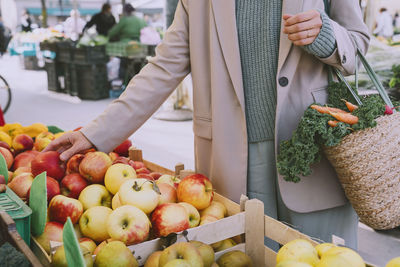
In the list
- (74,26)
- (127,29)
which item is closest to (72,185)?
(127,29)

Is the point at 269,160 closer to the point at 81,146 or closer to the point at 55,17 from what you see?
the point at 81,146

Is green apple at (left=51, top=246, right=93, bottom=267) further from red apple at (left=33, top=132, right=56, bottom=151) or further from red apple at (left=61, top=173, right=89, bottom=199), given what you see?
red apple at (left=33, top=132, right=56, bottom=151)

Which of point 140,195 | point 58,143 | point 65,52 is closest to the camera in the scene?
point 140,195

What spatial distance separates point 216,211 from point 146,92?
55 centimetres

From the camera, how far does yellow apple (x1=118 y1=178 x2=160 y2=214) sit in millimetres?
1189

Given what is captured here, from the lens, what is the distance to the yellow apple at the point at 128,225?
42.3 inches

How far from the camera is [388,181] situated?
114 centimetres

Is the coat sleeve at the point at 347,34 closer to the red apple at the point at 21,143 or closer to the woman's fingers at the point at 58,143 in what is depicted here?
the woman's fingers at the point at 58,143

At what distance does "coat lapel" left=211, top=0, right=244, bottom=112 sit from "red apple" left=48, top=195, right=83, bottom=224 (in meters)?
0.64

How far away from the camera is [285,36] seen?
128cm

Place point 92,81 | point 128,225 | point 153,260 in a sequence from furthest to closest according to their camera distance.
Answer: point 92,81 < point 128,225 < point 153,260

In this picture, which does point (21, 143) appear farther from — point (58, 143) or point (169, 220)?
point (169, 220)

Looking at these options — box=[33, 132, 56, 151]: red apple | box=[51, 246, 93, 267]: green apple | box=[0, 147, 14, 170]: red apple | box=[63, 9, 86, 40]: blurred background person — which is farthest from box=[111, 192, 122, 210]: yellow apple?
box=[63, 9, 86, 40]: blurred background person

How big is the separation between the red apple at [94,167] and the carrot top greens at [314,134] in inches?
24.7
